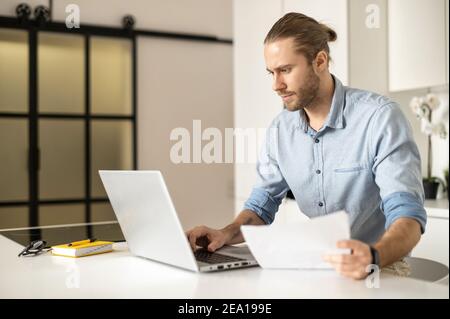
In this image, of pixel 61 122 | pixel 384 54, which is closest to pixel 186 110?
pixel 61 122

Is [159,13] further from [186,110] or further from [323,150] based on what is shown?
[323,150]

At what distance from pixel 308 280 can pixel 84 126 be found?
11.1 feet

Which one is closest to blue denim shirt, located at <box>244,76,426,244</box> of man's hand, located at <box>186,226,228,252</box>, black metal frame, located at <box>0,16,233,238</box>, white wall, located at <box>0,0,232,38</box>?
man's hand, located at <box>186,226,228,252</box>

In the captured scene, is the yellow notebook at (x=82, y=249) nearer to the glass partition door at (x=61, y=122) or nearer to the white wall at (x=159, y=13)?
the glass partition door at (x=61, y=122)

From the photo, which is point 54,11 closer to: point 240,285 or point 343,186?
point 343,186

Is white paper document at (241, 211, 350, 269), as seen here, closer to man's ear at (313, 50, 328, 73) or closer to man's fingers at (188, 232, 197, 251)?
man's fingers at (188, 232, 197, 251)

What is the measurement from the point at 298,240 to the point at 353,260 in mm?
113

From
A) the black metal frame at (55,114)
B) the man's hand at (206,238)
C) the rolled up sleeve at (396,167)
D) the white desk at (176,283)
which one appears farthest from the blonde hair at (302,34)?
the black metal frame at (55,114)

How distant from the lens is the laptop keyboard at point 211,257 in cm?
132

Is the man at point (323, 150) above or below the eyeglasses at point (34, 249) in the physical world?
above

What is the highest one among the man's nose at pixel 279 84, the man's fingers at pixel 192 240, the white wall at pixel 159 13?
the white wall at pixel 159 13

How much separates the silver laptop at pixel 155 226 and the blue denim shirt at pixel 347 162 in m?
0.36

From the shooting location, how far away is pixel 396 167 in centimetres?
141

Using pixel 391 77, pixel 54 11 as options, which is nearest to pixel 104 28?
pixel 54 11
